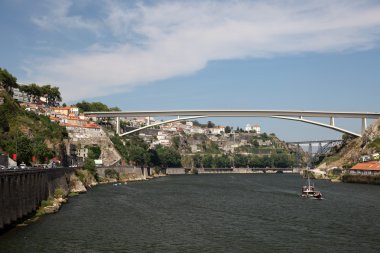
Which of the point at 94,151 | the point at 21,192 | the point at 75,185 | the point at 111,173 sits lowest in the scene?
the point at 75,185

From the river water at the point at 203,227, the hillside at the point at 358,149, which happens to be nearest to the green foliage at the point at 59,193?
the river water at the point at 203,227

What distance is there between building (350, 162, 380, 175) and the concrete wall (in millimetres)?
58882

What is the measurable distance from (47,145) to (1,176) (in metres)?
44.7

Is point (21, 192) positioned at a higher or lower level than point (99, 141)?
lower

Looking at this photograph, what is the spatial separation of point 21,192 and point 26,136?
32014 millimetres

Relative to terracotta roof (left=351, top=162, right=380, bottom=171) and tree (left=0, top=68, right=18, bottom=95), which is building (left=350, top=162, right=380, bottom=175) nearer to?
terracotta roof (left=351, top=162, right=380, bottom=171)

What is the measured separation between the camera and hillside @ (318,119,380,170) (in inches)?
3941

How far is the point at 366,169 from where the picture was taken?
85.6 m

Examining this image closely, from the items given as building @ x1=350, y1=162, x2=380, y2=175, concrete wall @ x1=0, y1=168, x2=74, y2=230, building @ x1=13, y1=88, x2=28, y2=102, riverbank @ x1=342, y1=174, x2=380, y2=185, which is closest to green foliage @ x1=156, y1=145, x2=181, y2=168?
building @ x1=13, y1=88, x2=28, y2=102

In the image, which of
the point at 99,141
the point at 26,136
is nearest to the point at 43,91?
the point at 99,141

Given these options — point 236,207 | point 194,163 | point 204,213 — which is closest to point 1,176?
point 204,213

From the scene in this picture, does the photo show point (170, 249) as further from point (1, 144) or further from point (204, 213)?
point (1, 144)

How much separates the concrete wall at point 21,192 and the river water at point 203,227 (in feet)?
4.65

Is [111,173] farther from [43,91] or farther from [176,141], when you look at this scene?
[176,141]
